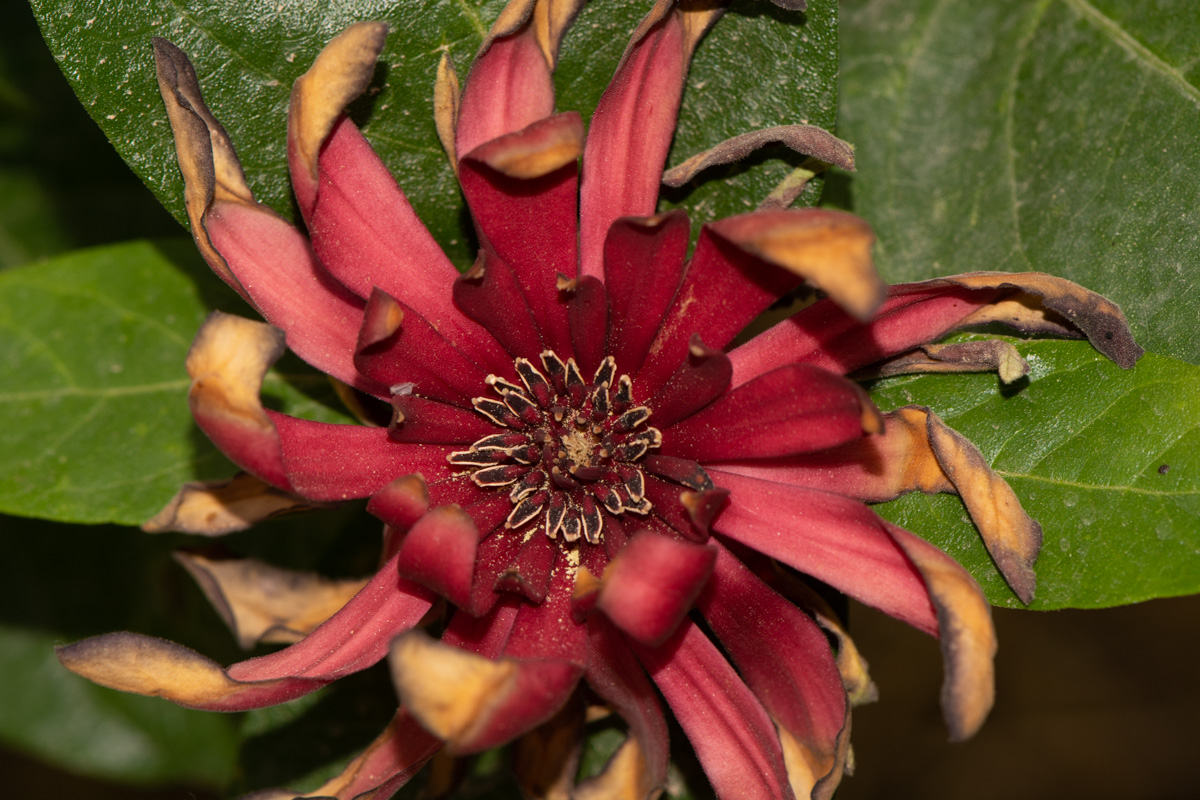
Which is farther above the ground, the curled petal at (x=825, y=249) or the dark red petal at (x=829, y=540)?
the curled petal at (x=825, y=249)

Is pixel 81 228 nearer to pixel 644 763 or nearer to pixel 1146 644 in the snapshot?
pixel 644 763

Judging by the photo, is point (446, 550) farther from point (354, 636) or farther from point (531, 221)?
point (531, 221)

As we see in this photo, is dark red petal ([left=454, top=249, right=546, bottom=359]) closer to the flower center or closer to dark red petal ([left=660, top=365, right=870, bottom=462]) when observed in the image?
the flower center

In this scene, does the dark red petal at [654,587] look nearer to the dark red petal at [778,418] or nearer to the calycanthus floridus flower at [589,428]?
the calycanthus floridus flower at [589,428]

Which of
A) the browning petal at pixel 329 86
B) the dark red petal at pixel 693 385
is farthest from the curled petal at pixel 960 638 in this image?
the browning petal at pixel 329 86

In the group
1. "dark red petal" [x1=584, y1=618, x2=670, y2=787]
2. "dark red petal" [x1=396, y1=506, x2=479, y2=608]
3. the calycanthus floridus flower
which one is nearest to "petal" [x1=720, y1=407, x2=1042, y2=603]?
the calycanthus floridus flower

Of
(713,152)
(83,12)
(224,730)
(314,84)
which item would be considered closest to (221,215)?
Result: (314,84)

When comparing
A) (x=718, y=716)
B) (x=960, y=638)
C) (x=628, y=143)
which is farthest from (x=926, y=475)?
(x=628, y=143)
